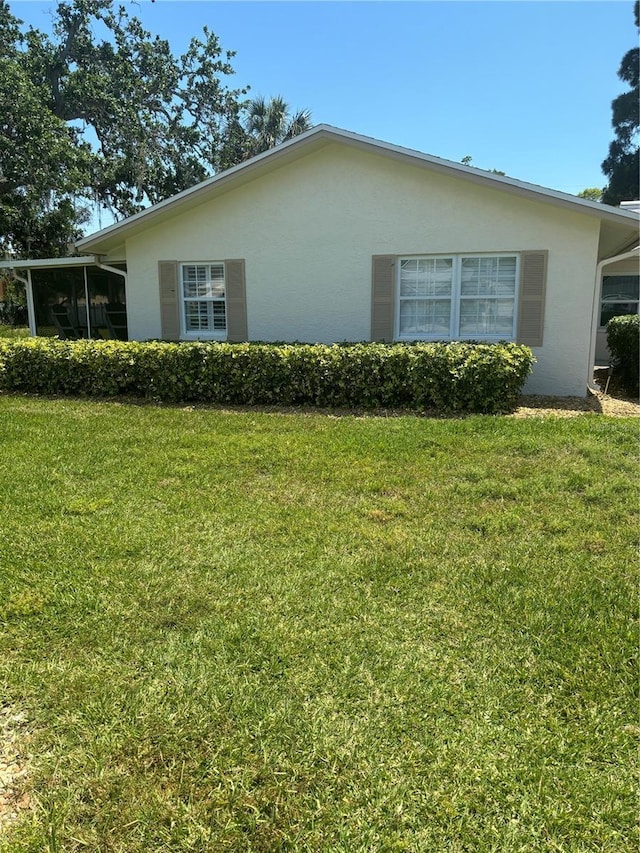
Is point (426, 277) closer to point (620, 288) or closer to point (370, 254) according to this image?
point (370, 254)

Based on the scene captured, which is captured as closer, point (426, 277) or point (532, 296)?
point (532, 296)

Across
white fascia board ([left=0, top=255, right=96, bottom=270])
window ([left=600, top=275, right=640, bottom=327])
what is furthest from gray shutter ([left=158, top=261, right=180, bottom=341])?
window ([left=600, top=275, right=640, bottom=327])

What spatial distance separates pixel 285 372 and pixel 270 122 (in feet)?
68.6

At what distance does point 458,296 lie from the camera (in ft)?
32.2

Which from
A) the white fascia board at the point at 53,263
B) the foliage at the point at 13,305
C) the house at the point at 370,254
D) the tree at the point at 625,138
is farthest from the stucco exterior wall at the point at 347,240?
the tree at the point at 625,138

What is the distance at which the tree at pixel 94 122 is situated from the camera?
1848cm

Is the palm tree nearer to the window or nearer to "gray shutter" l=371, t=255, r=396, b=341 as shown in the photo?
the window

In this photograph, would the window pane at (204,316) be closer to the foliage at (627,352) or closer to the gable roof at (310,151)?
the gable roof at (310,151)

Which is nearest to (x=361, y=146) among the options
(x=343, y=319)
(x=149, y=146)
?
(x=343, y=319)

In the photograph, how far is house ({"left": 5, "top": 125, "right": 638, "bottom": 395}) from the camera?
9188 mm

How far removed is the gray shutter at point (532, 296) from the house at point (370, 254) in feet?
0.06

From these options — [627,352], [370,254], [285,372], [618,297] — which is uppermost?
[370,254]

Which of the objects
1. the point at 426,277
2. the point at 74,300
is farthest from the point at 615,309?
the point at 74,300

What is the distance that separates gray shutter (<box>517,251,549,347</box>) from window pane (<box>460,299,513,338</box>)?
279 mm
